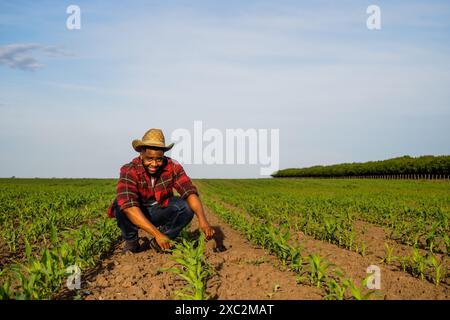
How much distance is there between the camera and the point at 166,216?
5.46m

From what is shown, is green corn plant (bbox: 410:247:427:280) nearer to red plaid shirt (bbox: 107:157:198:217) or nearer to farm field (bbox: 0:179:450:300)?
farm field (bbox: 0:179:450:300)

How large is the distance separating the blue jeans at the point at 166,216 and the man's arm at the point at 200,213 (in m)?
0.20

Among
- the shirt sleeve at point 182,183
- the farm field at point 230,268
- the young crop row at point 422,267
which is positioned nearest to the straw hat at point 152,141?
the shirt sleeve at point 182,183

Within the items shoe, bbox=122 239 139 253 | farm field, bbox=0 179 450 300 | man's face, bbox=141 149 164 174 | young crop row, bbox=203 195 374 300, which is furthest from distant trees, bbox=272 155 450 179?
man's face, bbox=141 149 164 174

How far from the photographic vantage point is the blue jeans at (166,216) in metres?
5.33

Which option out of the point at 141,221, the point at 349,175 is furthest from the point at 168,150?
the point at 349,175

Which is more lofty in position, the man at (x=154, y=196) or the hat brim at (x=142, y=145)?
the hat brim at (x=142, y=145)

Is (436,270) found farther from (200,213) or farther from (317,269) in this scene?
(200,213)

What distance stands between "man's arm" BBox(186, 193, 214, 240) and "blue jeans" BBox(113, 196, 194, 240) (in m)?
0.20

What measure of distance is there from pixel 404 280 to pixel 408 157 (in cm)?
5373

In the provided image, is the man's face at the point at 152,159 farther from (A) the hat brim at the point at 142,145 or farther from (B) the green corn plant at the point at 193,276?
(B) the green corn plant at the point at 193,276

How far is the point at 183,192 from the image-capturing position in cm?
521

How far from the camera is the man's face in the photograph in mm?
4773
